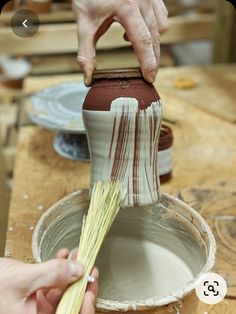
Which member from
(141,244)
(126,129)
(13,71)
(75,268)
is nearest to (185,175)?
(141,244)

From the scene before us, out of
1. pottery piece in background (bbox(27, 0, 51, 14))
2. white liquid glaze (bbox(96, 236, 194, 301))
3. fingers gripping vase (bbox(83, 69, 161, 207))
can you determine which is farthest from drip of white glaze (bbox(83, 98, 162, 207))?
pottery piece in background (bbox(27, 0, 51, 14))

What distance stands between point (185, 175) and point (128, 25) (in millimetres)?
404

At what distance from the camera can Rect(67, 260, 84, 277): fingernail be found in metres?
0.56

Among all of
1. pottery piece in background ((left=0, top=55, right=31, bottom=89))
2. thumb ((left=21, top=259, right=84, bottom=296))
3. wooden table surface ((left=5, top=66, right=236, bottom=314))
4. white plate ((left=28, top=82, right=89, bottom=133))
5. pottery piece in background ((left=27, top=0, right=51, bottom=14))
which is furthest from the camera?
pottery piece in background ((left=0, top=55, right=31, bottom=89))

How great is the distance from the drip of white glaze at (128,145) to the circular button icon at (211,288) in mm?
142

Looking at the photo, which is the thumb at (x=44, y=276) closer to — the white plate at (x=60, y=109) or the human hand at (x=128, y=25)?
the human hand at (x=128, y=25)

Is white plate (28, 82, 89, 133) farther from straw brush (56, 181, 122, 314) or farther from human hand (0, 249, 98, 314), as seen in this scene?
human hand (0, 249, 98, 314)

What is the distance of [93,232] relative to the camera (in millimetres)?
629

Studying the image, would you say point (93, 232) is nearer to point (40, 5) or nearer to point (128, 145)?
point (128, 145)

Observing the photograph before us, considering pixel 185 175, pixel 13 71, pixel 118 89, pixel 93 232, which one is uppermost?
pixel 118 89

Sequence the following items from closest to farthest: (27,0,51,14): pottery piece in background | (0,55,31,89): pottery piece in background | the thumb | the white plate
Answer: the thumb
the white plate
(27,0,51,14): pottery piece in background
(0,55,31,89): pottery piece in background

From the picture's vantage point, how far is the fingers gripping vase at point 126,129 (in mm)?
664

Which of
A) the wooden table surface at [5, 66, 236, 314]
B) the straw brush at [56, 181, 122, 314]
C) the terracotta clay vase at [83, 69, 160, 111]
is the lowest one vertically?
the wooden table surface at [5, 66, 236, 314]

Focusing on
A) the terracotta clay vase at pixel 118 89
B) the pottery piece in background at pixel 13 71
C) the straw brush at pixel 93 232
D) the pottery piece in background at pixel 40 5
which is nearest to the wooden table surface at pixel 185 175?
the straw brush at pixel 93 232
